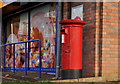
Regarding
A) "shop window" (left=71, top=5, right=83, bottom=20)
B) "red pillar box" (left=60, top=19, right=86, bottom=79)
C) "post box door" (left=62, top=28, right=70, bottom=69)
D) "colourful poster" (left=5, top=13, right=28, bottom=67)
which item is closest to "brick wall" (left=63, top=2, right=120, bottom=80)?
"red pillar box" (left=60, top=19, right=86, bottom=79)

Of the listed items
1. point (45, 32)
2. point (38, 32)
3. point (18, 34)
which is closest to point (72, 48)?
point (45, 32)

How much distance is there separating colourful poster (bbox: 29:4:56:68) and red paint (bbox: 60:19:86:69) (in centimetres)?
239

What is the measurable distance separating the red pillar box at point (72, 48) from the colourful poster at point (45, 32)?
238 cm

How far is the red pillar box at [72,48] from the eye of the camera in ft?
25.4

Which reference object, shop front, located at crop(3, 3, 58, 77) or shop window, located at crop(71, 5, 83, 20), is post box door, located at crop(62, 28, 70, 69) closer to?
shop window, located at crop(71, 5, 83, 20)

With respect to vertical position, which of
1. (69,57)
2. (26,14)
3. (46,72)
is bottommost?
(46,72)

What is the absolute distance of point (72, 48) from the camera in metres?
7.73

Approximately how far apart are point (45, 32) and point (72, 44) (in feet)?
10.8

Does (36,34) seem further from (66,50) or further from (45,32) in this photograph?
(66,50)

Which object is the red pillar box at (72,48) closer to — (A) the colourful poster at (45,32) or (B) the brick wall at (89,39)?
(B) the brick wall at (89,39)

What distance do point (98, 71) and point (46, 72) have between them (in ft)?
9.75

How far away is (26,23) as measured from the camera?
12.5 meters

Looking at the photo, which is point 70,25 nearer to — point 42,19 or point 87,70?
point 87,70

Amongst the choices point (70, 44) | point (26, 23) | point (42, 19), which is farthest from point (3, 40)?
point (70, 44)
